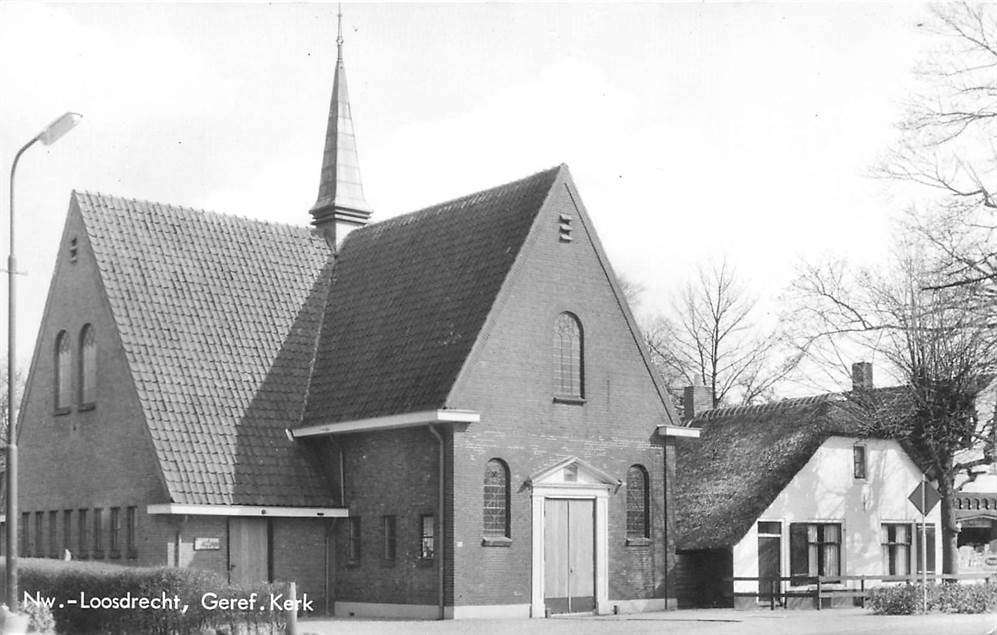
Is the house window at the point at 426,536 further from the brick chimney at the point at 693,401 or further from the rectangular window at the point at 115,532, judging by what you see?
the brick chimney at the point at 693,401

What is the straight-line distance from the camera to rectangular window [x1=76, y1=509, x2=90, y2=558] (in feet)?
115

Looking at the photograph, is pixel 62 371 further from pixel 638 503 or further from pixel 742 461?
pixel 742 461

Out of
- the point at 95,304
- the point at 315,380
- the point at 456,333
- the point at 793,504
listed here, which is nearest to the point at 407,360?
the point at 456,333

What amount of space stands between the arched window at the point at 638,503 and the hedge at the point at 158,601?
40.2 feet

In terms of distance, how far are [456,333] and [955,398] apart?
16.3 m

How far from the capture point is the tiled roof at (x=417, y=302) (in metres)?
32.4

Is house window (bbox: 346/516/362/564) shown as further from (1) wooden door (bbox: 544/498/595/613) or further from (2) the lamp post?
(2) the lamp post

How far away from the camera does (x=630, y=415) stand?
34844 millimetres

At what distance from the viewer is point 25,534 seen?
3803 cm

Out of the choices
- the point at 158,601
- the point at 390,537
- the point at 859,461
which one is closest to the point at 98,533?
the point at 390,537

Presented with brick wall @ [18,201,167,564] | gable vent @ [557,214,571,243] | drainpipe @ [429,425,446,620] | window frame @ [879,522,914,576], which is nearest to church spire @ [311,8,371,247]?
brick wall @ [18,201,167,564]

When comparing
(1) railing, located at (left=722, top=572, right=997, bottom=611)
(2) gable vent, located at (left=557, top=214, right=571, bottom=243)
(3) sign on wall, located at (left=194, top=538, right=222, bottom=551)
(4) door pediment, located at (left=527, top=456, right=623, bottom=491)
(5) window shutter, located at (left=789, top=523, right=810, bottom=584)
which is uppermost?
(2) gable vent, located at (left=557, top=214, right=571, bottom=243)

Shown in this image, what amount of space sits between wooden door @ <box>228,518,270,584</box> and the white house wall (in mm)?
12206

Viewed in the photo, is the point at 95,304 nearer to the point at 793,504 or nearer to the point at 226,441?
the point at 226,441
